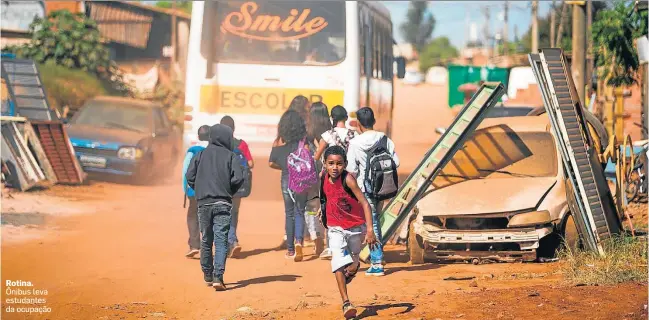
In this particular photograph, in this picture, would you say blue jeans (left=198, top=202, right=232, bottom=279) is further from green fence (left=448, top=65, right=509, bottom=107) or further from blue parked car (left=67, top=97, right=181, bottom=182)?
green fence (left=448, top=65, right=509, bottom=107)

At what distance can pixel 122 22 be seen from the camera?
43812mm

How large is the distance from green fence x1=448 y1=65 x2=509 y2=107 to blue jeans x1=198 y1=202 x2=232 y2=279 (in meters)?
38.8

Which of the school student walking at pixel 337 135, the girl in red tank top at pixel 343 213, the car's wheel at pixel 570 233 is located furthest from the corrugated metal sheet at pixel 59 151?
the girl in red tank top at pixel 343 213

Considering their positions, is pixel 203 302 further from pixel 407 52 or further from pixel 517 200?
pixel 407 52

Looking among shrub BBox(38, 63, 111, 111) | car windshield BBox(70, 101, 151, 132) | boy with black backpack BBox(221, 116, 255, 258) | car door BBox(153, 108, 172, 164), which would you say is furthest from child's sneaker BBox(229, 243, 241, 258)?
shrub BBox(38, 63, 111, 111)

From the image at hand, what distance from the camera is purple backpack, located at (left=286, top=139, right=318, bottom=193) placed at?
11219mm

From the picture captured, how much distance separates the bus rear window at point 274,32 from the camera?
1600cm

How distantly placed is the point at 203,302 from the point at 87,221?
21.6ft

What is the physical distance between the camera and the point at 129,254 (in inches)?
473

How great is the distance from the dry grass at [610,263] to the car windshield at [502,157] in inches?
45.8

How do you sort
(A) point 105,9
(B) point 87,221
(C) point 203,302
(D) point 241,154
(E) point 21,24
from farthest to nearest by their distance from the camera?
(A) point 105,9 → (E) point 21,24 → (B) point 87,221 → (D) point 241,154 → (C) point 203,302

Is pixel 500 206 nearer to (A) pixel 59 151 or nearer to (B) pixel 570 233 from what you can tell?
(B) pixel 570 233

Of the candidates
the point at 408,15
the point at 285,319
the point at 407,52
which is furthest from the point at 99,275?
the point at 408,15

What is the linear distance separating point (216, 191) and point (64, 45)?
848 inches
